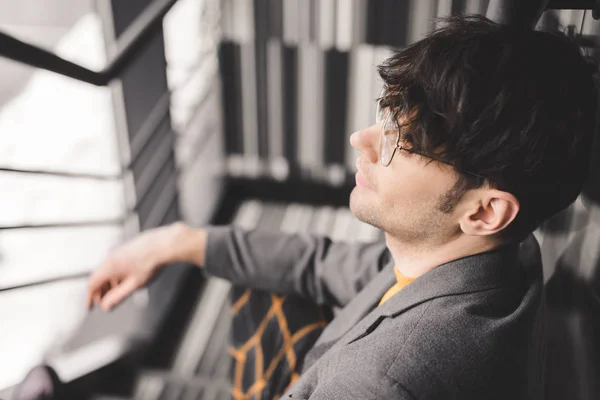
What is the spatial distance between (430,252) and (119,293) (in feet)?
2.33

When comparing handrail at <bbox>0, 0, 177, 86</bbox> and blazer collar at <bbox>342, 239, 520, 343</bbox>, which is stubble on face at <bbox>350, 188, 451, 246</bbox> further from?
handrail at <bbox>0, 0, 177, 86</bbox>

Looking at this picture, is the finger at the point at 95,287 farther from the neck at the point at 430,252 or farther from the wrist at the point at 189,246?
the neck at the point at 430,252

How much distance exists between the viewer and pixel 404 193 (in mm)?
1089

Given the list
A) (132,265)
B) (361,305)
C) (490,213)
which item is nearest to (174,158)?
(132,265)

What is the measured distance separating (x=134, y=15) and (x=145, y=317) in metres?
0.93

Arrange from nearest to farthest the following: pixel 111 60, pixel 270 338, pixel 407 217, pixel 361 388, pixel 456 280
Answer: pixel 361 388 < pixel 456 280 < pixel 407 217 < pixel 270 338 < pixel 111 60

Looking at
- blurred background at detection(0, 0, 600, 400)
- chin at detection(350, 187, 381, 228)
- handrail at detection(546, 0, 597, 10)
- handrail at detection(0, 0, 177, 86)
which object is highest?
handrail at detection(546, 0, 597, 10)

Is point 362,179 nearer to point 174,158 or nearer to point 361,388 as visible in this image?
point 361,388

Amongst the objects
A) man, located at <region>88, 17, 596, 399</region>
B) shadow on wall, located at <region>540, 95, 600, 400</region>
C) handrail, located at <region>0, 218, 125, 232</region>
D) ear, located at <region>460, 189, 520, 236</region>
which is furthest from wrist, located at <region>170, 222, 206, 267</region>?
shadow on wall, located at <region>540, 95, 600, 400</region>

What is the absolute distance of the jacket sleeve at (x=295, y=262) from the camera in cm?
137

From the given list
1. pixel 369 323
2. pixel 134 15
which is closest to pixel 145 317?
pixel 134 15

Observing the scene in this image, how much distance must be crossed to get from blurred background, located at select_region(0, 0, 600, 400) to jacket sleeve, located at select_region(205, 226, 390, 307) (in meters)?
0.37

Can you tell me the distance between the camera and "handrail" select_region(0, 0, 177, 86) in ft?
3.60

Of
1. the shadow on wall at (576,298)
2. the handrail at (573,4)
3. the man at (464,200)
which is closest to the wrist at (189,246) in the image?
the man at (464,200)
